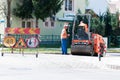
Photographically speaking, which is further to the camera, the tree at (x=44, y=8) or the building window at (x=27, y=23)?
the building window at (x=27, y=23)

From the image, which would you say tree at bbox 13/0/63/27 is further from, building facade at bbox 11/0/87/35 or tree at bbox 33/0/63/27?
building facade at bbox 11/0/87/35

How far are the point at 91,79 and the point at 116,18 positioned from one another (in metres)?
36.5

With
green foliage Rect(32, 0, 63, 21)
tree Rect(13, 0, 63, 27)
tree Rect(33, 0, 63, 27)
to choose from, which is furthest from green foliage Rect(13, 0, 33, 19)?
green foliage Rect(32, 0, 63, 21)

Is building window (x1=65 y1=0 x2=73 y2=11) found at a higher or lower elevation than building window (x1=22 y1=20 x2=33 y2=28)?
higher

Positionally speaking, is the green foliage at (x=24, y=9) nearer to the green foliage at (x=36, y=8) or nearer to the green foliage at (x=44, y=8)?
the green foliage at (x=36, y=8)

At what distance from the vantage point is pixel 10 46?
94.8 ft

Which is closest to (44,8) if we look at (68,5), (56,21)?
(56,21)

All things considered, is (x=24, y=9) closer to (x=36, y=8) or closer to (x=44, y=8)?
(x=36, y=8)

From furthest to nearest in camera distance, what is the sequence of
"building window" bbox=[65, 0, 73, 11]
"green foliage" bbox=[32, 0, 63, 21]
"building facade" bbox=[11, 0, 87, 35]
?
"building window" bbox=[65, 0, 73, 11]
"building facade" bbox=[11, 0, 87, 35]
"green foliage" bbox=[32, 0, 63, 21]

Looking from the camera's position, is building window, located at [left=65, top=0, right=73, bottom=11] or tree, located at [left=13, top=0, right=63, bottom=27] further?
building window, located at [left=65, top=0, right=73, bottom=11]

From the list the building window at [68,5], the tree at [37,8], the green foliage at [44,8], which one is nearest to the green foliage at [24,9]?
the tree at [37,8]

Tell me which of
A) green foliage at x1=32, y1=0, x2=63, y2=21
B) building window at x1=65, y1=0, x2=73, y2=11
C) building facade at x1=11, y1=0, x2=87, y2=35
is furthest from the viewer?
building window at x1=65, y1=0, x2=73, y2=11

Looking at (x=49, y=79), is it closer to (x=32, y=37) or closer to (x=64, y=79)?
(x=64, y=79)

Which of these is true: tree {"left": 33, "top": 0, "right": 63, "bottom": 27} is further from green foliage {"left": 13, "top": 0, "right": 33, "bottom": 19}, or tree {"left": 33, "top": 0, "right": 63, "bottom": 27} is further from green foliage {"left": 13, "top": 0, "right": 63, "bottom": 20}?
green foliage {"left": 13, "top": 0, "right": 33, "bottom": 19}
